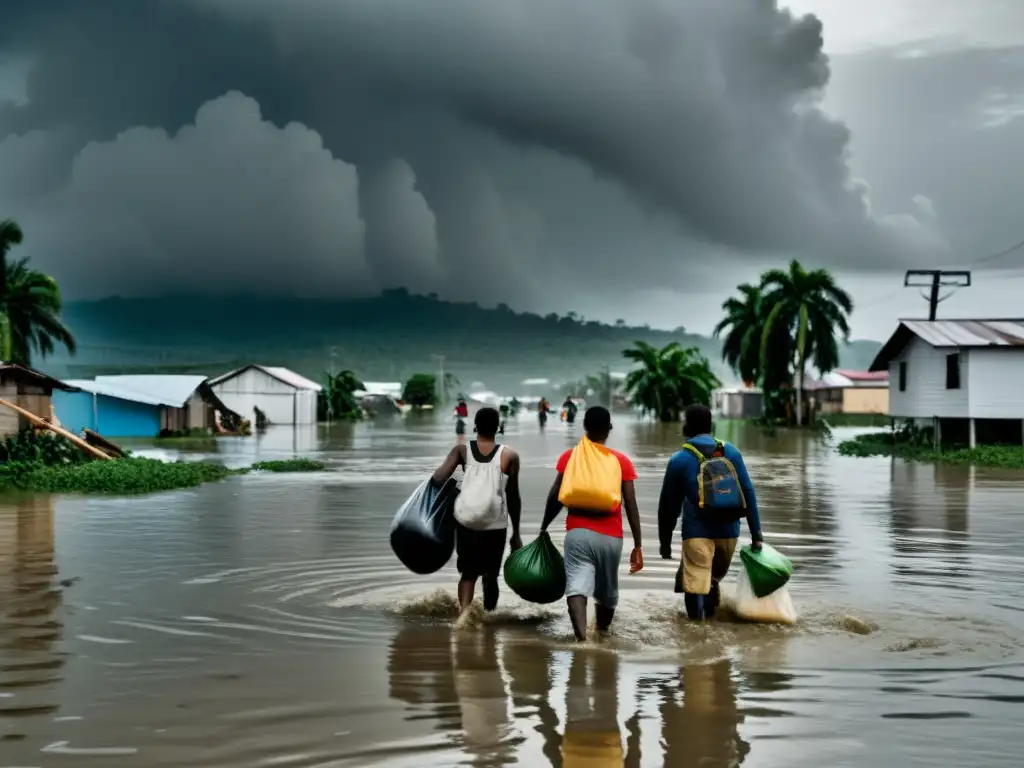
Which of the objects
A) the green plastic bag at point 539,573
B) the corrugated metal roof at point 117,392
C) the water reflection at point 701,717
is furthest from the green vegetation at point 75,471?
the corrugated metal roof at point 117,392

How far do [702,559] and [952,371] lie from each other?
104 feet

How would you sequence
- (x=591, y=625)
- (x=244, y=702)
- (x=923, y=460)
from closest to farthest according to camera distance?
(x=244, y=702) → (x=591, y=625) → (x=923, y=460)

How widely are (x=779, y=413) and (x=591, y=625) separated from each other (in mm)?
65760

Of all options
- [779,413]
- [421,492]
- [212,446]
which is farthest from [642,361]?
[421,492]

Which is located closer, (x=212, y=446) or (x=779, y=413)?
(x=212, y=446)

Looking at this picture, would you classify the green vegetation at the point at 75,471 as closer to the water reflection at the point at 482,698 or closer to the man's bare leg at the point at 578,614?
the water reflection at the point at 482,698

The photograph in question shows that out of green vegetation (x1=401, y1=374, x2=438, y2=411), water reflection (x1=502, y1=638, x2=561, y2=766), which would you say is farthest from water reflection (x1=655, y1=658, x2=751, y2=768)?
green vegetation (x1=401, y1=374, x2=438, y2=411)

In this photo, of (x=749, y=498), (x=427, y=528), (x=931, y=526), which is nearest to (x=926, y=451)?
(x=931, y=526)

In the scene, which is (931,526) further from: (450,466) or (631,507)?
(450,466)

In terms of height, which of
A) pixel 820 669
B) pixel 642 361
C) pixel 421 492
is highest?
pixel 642 361

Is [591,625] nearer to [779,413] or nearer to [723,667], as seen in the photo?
[723,667]

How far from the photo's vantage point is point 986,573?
1197 cm

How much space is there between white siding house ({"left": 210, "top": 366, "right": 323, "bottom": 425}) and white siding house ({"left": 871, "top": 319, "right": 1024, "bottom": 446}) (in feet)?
133

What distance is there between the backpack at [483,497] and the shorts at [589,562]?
2.41 feet
